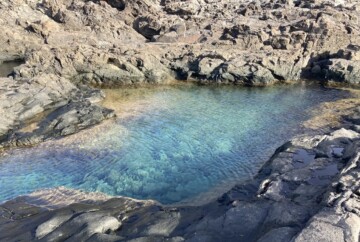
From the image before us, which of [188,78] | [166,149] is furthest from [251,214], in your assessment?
[188,78]

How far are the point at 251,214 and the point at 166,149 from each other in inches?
475

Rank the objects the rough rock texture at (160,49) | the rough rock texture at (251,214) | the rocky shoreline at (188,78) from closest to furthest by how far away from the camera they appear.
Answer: the rough rock texture at (251,214) < the rocky shoreline at (188,78) < the rough rock texture at (160,49)

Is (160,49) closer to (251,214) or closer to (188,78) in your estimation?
(188,78)

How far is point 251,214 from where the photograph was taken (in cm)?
1183

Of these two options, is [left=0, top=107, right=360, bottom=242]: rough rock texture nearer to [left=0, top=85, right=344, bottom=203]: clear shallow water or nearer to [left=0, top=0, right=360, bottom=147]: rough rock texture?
[left=0, top=85, right=344, bottom=203]: clear shallow water

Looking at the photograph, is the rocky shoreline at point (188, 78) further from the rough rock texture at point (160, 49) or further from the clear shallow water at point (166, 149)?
the clear shallow water at point (166, 149)

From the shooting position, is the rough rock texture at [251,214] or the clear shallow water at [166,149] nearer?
the rough rock texture at [251,214]

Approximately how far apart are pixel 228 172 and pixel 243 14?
1484 inches

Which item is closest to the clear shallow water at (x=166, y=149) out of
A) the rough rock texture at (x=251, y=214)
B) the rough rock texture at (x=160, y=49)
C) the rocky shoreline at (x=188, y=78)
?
the rocky shoreline at (x=188, y=78)

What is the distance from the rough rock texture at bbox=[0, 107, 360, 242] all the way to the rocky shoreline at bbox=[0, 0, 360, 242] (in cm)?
5

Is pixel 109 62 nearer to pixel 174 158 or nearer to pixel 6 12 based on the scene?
pixel 174 158

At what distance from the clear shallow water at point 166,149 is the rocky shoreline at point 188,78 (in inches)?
97.3

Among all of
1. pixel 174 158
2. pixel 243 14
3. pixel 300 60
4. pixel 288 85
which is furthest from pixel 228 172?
pixel 243 14

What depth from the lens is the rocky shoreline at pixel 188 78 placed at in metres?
11.6
